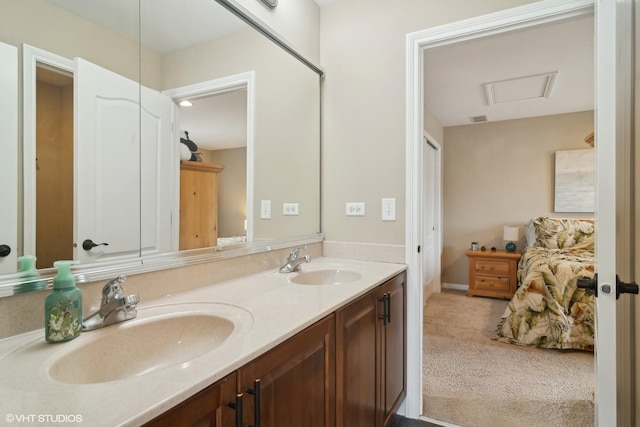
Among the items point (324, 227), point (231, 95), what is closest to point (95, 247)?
point (231, 95)

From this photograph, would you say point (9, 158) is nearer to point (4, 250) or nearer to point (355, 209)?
point (4, 250)

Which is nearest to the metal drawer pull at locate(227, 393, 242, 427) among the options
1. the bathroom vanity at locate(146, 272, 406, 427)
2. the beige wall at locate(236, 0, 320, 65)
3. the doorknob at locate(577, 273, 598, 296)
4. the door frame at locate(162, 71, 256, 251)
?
the bathroom vanity at locate(146, 272, 406, 427)

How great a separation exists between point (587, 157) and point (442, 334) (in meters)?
3.05

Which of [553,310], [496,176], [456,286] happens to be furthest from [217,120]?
[456,286]

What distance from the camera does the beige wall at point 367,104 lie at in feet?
6.36

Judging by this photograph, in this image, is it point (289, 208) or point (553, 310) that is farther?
point (553, 310)

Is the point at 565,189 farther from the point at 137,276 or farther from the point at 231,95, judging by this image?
the point at 137,276

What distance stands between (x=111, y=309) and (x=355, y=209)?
1465 mm

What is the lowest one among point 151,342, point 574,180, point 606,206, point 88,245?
point 151,342

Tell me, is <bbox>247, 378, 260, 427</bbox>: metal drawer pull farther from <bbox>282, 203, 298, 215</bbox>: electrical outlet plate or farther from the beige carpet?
the beige carpet

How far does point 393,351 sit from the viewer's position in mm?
1696

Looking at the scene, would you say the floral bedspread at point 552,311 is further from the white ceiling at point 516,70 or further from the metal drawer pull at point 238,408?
the metal drawer pull at point 238,408

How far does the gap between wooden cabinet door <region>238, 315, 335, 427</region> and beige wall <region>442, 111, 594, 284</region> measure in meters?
4.22

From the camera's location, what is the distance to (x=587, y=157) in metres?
4.15
